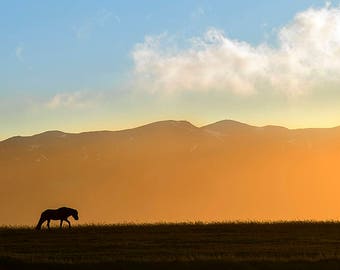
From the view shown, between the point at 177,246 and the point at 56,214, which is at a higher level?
the point at 56,214

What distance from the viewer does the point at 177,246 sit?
37469 millimetres

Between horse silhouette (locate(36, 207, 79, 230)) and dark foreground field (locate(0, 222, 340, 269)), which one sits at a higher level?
horse silhouette (locate(36, 207, 79, 230))

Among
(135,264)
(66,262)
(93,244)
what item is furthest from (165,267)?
(93,244)

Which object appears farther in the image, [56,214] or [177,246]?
[56,214]

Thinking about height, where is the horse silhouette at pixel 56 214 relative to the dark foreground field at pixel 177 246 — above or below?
above

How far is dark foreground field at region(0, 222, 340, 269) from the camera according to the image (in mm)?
30578

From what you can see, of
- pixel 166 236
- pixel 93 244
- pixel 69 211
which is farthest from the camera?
pixel 69 211

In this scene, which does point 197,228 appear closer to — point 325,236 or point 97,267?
point 325,236

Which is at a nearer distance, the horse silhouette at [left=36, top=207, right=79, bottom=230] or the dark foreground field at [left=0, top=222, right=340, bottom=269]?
the dark foreground field at [left=0, top=222, right=340, bottom=269]

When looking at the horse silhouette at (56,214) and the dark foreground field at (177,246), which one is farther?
the horse silhouette at (56,214)

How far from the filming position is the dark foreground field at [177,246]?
30.6 meters

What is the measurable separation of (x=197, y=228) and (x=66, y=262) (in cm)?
1736

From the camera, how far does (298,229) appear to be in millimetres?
46531

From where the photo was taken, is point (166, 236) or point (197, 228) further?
point (197, 228)
